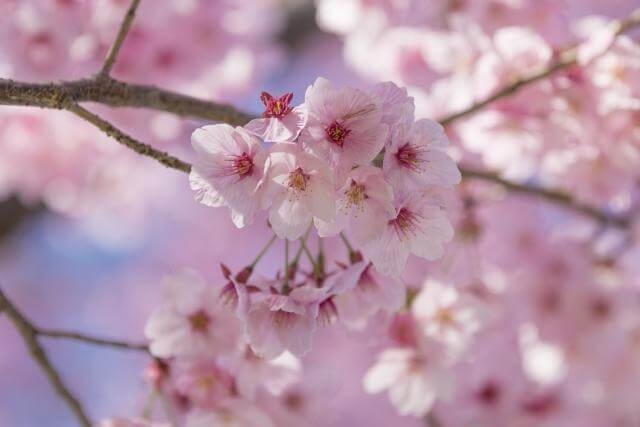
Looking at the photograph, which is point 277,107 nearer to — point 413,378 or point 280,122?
point 280,122

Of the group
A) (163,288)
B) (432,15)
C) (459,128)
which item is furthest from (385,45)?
(163,288)

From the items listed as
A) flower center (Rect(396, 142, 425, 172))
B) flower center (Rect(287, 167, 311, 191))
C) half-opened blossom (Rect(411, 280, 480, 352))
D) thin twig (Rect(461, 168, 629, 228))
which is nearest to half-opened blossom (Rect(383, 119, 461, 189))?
flower center (Rect(396, 142, 425, 172))

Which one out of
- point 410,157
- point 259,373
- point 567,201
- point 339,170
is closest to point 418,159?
point 410,157

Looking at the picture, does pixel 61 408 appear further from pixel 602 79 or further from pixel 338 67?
pixel 602 79

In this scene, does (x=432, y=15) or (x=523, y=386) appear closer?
(x=432, y=15)

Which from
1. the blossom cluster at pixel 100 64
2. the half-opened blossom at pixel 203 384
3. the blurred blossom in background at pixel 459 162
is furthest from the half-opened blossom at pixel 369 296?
the blossom cluster at pixel 100 64

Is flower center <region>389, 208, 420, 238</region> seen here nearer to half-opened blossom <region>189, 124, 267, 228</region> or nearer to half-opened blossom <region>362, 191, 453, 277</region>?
half-opened blossom <region>362, 191, 453, 277</region>
